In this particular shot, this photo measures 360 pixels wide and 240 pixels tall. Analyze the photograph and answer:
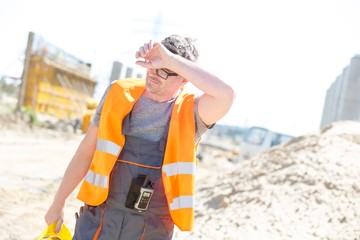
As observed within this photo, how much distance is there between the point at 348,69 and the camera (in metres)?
8.47

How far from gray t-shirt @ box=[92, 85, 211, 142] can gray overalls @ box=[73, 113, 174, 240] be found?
0.04 m

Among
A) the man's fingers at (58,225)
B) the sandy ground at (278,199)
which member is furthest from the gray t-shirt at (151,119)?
the sandy ground at (278,199)

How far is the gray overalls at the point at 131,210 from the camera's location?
1951 millimetres

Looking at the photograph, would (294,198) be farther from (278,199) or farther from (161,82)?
(161,82)

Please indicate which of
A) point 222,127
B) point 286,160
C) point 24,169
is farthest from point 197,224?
point 222,127

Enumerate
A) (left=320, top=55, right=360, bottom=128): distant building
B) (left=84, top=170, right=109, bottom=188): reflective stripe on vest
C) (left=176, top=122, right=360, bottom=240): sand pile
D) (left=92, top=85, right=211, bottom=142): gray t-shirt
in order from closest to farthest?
(left=84, top=170, right=109, bottom=188): reflective stripe on vest, (left=92, top=85, right=211, bottom=142): gray t-shirt, (left=176, top=122, right=360, bottom=240): sand pile, (left=320, top=55, right=360, bottom=128): distant building

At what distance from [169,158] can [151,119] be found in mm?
238

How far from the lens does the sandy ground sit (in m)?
3.68

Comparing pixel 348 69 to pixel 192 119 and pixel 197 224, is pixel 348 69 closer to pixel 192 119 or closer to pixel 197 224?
pixel 197 224

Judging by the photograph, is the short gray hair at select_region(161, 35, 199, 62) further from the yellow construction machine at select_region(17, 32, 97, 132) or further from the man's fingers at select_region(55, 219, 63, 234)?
the yellow construction machine at select_region(17, 32, 97, 132)

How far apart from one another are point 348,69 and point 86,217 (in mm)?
7683

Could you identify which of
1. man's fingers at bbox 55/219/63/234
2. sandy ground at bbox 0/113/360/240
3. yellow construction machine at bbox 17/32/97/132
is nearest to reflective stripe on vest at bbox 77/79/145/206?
man's fingers at bbox 55/219/63/234

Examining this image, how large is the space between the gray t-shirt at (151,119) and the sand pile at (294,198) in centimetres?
193

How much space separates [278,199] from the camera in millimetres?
4246
